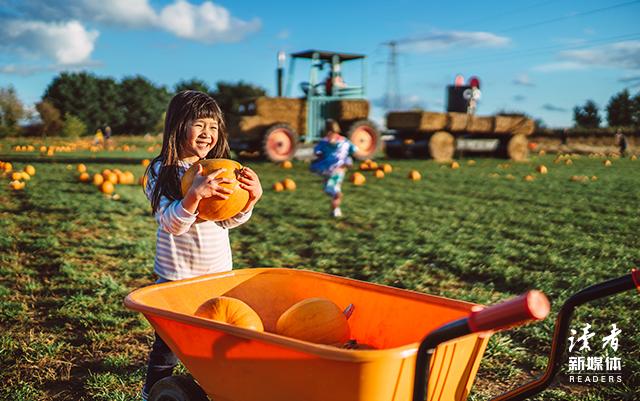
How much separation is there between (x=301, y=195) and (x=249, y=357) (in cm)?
842

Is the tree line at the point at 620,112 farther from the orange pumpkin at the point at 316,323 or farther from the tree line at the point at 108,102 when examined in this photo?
the orange pumpkin at the point at 316,323

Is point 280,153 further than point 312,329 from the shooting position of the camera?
Yes

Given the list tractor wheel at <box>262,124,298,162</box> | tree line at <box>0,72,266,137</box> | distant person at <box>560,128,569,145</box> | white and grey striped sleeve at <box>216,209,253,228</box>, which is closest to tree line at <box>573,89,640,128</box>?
distant person at <box>560,128,569,145</box>

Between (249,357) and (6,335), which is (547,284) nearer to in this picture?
(249,357)

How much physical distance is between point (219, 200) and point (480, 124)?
18.5 metres

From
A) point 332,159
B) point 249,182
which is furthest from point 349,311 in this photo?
point 332,159

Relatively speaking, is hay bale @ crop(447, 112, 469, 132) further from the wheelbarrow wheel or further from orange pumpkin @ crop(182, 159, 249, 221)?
the wheelbarrow wheel

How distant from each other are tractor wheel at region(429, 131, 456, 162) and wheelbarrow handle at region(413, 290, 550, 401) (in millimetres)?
16977

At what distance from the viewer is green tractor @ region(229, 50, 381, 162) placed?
53.6 feet

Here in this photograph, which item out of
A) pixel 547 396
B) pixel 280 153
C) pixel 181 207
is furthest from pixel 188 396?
pixel 280 153

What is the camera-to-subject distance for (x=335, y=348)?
1.55 m

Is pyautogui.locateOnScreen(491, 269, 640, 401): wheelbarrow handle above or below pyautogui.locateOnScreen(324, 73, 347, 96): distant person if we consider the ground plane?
below

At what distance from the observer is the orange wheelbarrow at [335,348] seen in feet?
4.92

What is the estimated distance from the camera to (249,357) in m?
1.81
